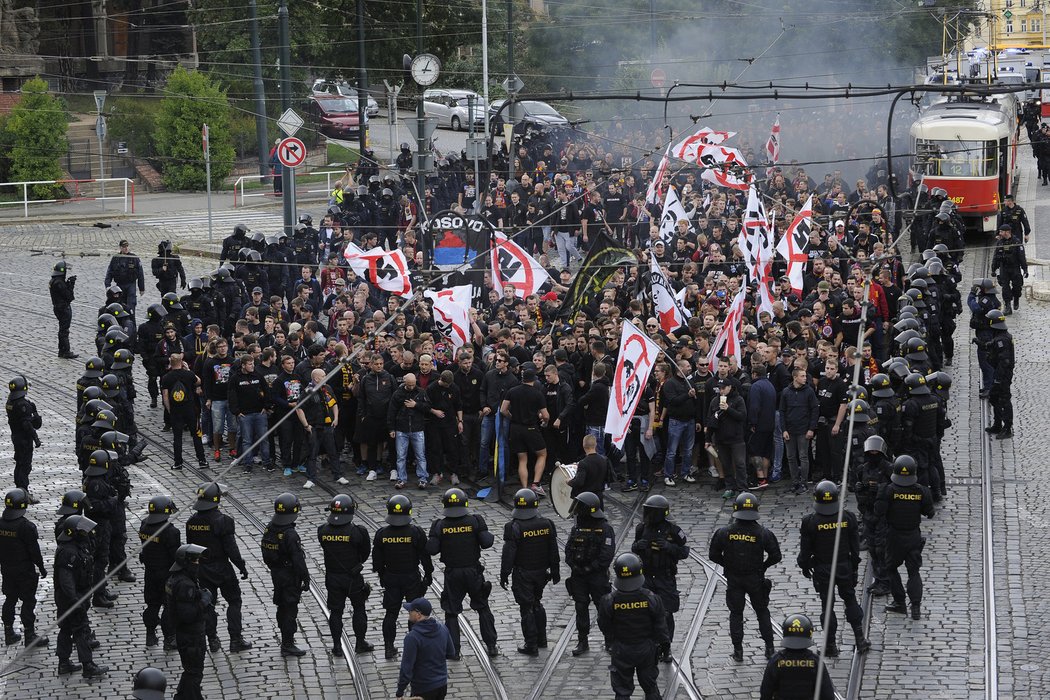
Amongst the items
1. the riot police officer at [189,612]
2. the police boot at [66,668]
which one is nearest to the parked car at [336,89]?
the police boot at [66,668]

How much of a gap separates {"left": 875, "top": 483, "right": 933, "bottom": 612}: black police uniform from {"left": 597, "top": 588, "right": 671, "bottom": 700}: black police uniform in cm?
280

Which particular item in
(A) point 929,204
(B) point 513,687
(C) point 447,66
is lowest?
(B) point 513,687

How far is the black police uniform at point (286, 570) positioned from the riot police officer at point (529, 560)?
174 centimetres

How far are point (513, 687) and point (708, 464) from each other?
6529mm

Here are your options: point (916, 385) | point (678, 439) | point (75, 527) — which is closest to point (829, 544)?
point (916, 385)

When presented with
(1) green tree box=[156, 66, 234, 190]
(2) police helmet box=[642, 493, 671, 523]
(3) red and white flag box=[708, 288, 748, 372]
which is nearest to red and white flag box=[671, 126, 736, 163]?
(3) red and white flag box=[708, 288, 748, 372]

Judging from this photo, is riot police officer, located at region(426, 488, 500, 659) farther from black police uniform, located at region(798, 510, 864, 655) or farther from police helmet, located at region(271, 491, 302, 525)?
black police uniform, located at region(798, 510, 864, 655)

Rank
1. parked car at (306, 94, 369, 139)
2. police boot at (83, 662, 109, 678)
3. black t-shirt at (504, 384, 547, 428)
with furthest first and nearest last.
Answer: parked car at (306, 94, 369, 139), black t-shirt at (504, 384, 547, 428), police boot at (83, 662, 109, 678)

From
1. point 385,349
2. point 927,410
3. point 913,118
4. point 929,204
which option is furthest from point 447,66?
point 927,410

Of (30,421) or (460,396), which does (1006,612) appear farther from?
(30,421)

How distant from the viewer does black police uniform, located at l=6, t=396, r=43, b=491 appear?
1778 cm

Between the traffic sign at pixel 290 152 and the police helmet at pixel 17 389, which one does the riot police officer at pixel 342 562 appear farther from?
the traffic sign at pixel 290 152

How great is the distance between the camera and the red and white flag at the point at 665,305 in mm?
20953

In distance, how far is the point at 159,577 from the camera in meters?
13.7
